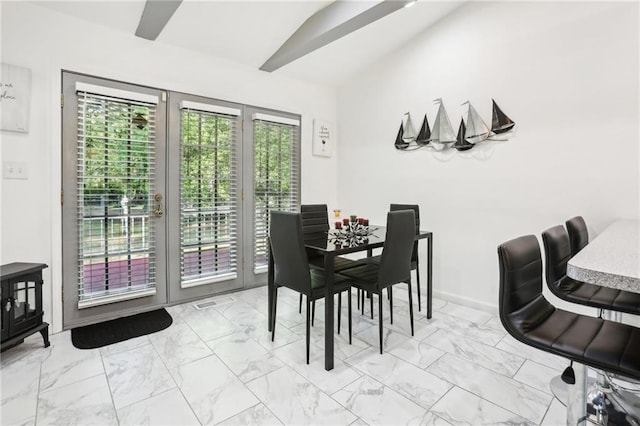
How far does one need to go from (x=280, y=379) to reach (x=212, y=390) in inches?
15.8

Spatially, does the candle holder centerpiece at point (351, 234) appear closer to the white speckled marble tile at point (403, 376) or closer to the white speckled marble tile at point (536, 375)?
the white speckled marble tile at point (403, 376)

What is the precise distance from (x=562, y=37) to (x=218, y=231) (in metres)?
3.58

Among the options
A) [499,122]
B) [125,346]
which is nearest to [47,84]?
[125,346]

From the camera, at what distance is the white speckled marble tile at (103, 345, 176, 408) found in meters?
1.82

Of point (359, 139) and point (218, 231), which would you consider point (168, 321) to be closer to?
point (218, 231)

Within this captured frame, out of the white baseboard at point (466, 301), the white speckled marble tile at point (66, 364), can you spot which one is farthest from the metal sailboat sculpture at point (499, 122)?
the white speckled marble tile at point (66, 364)

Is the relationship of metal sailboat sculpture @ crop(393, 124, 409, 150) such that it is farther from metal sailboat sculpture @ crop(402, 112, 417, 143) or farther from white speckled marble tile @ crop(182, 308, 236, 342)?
white speckled marble tile @ crop(182, 308, 236, 342)

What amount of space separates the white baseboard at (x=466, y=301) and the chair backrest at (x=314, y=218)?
4.70 ft

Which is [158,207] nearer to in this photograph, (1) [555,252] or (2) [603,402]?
(1) [555,252]

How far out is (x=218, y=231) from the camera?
11.3 ft

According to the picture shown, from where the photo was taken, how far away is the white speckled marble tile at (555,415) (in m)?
1.60

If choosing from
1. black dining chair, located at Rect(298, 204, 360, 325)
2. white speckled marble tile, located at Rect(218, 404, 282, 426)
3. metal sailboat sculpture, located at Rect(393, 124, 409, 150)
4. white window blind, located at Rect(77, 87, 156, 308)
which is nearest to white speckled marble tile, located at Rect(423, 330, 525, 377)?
black dining chair, located at Rect(298, 204, 360, 325)

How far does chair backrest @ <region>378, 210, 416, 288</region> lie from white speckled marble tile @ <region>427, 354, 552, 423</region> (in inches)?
25.0

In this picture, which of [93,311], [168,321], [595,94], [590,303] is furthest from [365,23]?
[93,311]
